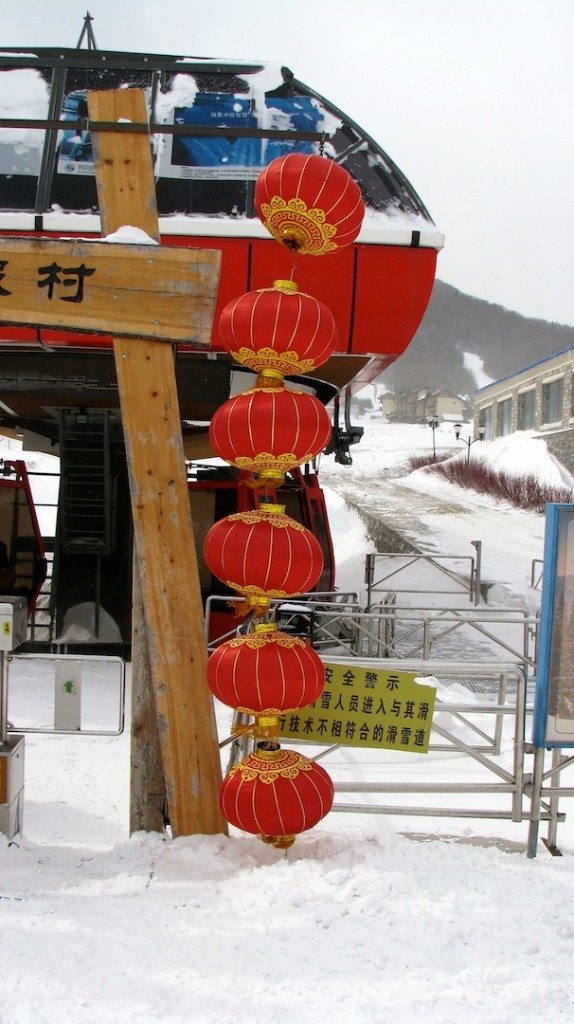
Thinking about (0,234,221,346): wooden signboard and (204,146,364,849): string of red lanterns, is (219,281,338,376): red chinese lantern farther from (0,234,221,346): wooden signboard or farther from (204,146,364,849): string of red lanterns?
(0,234,221,346): wooden signboard

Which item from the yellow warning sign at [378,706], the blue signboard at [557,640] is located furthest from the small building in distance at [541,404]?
the yellow warning sign at [378,706]

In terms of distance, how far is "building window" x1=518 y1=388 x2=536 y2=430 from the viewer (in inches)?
1806

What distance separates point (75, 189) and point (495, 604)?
35.1ft

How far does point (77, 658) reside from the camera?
165 inches

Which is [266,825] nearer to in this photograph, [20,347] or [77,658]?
[77,658]

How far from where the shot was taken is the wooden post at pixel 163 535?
4.04 m

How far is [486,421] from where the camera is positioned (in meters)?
56.7

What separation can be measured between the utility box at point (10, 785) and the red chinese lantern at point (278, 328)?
2384 mm

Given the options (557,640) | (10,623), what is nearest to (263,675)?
(10,623)

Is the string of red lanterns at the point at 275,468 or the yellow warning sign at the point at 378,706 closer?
the string of red lanterns at the point at 275,468

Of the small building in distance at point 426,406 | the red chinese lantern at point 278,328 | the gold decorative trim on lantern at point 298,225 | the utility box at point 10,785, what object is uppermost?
the small building in distance at point 426,406

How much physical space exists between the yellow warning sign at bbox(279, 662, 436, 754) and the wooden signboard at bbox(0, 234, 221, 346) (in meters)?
2.07

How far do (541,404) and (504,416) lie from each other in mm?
8672

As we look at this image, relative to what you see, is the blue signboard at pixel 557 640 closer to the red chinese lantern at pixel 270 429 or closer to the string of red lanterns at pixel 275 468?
the string of red lanterns at pixel 275 468
